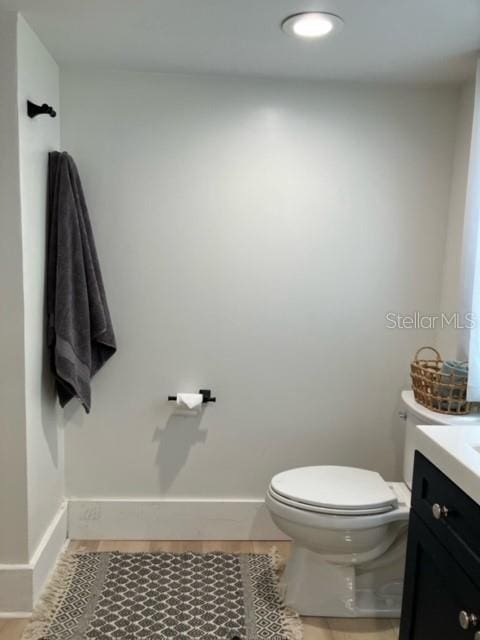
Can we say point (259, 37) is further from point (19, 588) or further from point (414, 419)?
point (19, 588)

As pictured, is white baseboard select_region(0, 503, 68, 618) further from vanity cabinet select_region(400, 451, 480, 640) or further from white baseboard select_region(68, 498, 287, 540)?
vanity cabinet select_region(400, 451, 480, 640)

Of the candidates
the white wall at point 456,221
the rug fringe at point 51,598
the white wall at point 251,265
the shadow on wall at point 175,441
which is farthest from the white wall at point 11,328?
the white wall at point 456,221

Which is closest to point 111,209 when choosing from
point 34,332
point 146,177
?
point 146,177

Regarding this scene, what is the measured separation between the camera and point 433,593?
1485mm

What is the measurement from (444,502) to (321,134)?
1.68 meters

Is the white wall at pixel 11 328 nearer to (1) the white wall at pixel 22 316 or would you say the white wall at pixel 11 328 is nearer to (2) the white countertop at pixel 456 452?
(1) the white wall at pixel 22 316

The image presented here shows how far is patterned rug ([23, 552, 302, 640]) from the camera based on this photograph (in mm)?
2008

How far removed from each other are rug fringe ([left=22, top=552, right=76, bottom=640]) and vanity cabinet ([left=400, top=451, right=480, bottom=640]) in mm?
1257

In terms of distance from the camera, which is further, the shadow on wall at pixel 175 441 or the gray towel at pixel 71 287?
the shadow on wall at pixel 175 441

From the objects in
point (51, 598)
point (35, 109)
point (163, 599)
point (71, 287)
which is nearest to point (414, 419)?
point (163, 599)

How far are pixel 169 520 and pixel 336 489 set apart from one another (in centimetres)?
91

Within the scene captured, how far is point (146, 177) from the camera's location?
8.04 ft

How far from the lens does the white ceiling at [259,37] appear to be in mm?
1748

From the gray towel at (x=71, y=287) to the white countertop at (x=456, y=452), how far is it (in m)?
1.37
